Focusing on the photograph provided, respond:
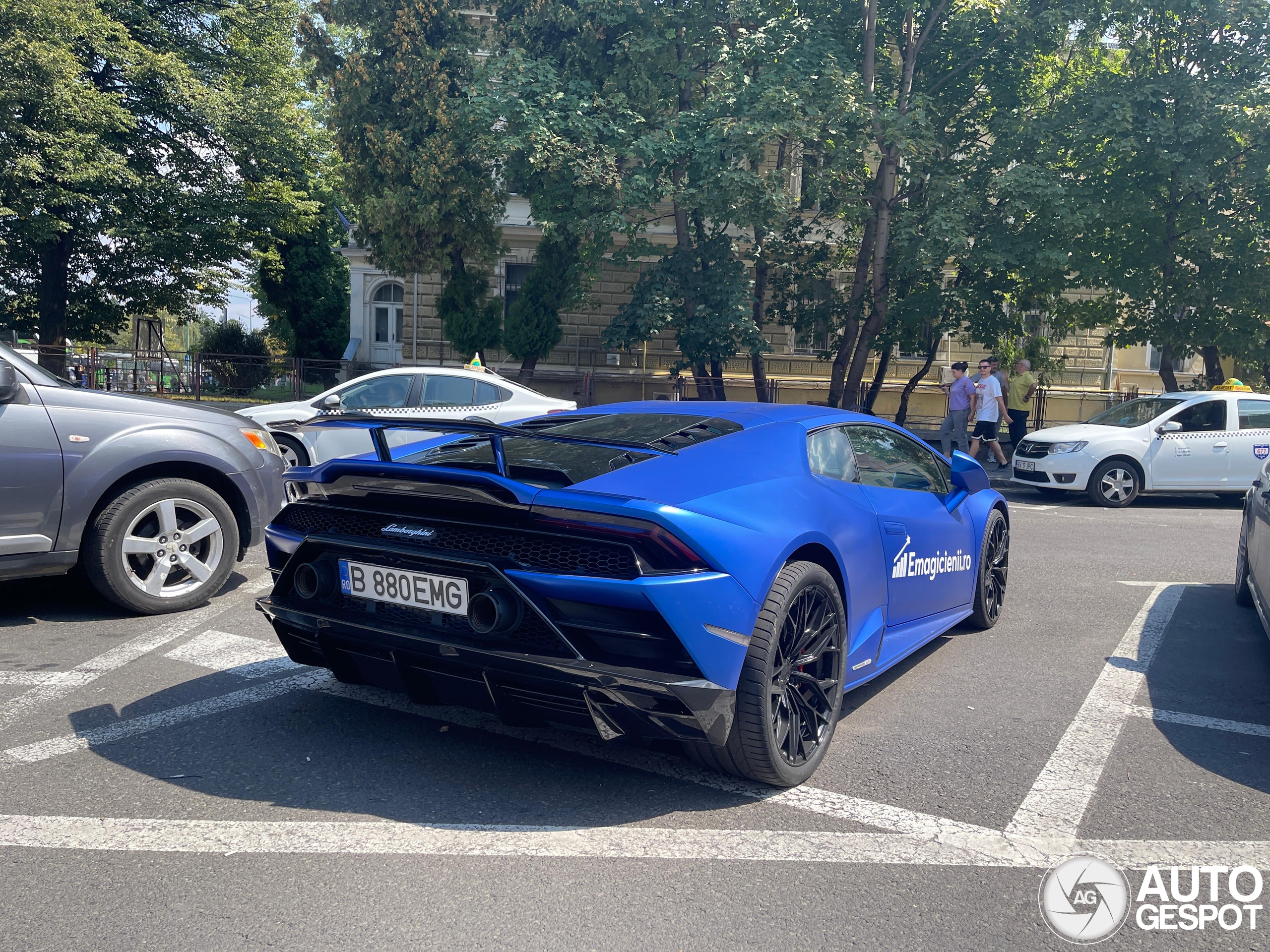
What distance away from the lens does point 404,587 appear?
11.0ft

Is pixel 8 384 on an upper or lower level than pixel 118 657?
upper

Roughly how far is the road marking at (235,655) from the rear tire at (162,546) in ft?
1.83

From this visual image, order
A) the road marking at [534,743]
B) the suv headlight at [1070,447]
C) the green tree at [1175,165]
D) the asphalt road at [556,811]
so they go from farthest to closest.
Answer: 1. the green tree at [1175,165]
2. the suv headlight at [1070,447]
3. the road marking at [534,743]
4. the asphalt road at [556,811]

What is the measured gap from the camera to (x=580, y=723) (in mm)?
3135

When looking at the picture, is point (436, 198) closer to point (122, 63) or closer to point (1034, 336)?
point (122, 63)

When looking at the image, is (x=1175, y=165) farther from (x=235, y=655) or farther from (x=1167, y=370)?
(x=235, y=655)

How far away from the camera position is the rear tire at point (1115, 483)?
1331 centimetres

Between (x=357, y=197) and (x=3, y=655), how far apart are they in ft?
64.7

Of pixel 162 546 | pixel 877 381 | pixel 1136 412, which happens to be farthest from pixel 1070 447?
pixel 162 546

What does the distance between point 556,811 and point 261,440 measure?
3986mm

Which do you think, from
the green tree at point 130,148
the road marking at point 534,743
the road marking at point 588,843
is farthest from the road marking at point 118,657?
the green tree at point 130,148

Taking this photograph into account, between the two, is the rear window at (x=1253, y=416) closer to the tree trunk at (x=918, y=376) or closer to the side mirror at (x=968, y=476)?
the tree trunk at (x=918, y=376)

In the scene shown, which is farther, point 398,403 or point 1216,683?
point 398,403

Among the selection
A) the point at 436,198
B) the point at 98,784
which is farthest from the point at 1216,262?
the point at 98,784
